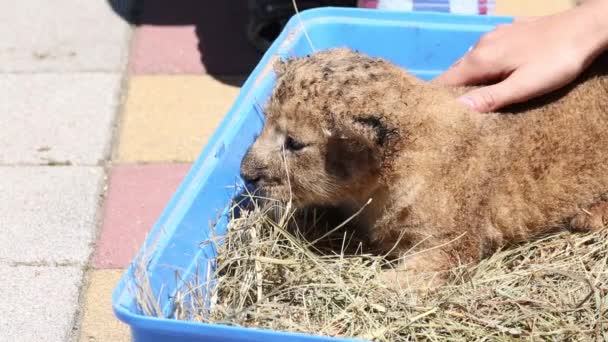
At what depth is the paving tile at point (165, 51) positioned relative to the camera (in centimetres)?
493

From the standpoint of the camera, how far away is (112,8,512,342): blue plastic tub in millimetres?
2430

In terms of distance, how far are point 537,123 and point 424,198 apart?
0.52 metres

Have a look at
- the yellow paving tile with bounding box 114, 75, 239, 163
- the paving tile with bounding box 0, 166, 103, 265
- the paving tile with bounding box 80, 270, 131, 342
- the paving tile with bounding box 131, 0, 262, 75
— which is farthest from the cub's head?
the paving tile with bounding box 131, 0, 262, 75

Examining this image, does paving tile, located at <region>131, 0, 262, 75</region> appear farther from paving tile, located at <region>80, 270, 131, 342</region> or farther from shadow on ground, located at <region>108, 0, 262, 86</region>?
paving tile, located at <region>80, 270, 131, 342</region>

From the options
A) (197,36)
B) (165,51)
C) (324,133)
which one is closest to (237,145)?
(324,133)

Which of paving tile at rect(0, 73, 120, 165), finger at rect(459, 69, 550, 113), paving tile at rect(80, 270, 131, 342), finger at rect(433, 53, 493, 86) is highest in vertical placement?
finger at rect(459, 69, 550, 113)

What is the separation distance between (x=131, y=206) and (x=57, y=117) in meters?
0.87

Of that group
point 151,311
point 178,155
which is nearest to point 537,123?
point 151,311

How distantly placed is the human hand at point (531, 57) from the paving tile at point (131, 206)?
56.0 inches

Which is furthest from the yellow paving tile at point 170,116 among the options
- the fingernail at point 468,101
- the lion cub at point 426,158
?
the fingernail at point 468,101

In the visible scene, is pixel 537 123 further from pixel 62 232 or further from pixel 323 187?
pixel 62 232

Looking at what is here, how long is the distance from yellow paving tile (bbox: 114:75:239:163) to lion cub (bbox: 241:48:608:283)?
1.28 meters

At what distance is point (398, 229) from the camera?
3045 mm

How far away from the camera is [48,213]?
12.8 ft
